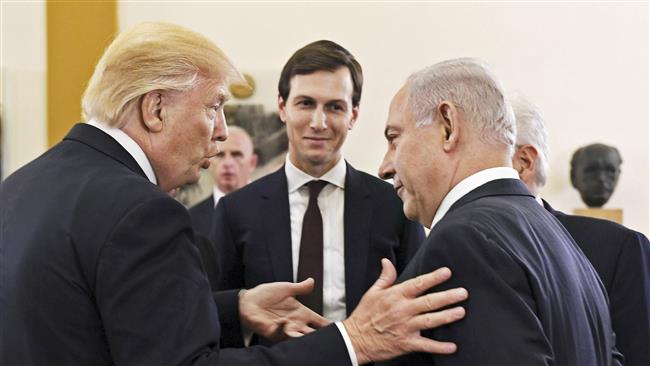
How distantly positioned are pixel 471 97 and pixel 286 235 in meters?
1.22

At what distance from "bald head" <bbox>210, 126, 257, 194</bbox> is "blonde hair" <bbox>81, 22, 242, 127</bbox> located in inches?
135

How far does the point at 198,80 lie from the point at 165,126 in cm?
14

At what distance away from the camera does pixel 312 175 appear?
10.3 feet

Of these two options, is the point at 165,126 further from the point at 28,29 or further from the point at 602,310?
the point at 28,29

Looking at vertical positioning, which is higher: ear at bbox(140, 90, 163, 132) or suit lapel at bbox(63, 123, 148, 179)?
ear at bbox(140, 90, 163, 132)

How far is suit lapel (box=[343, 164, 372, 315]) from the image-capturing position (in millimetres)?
2986

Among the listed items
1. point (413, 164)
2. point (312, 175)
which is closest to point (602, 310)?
point (413, 164)

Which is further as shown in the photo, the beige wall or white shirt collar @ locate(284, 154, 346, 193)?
the beige wall

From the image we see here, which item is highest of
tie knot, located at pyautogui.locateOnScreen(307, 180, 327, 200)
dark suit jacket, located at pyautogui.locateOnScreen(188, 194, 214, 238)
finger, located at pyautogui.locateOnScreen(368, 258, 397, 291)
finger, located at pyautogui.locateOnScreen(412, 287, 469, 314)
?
finger, located at pyautogui.locateOnScreen(412, 287, 469, 314)

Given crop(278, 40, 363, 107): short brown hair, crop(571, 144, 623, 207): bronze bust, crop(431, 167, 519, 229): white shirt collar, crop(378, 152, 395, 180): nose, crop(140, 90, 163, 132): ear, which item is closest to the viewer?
crop(431, 167, 519, 229): white shirt collar

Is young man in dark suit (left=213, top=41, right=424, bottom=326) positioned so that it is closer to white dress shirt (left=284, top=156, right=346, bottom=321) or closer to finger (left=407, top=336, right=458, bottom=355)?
white dress shirt (left=284, top=156, right=346, bottom=321)

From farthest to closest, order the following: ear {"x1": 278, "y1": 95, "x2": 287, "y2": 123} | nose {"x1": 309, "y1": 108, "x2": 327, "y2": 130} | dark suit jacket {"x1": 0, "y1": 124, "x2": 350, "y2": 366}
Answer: ear {"x1": 278, "y1": 95, "x2": 287, "y2": 123}, nose {"x1": 309, "y1": 108, "x2": 327, "y2": 130}, dark suit jacket {"x1": 0, "y1": 124, "x2": 350, "y2": 366}

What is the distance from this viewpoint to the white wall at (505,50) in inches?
236

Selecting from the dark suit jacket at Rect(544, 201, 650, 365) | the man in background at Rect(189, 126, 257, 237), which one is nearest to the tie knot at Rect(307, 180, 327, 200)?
the dark suit jacket at Rect(544, 201, 650, 365)
